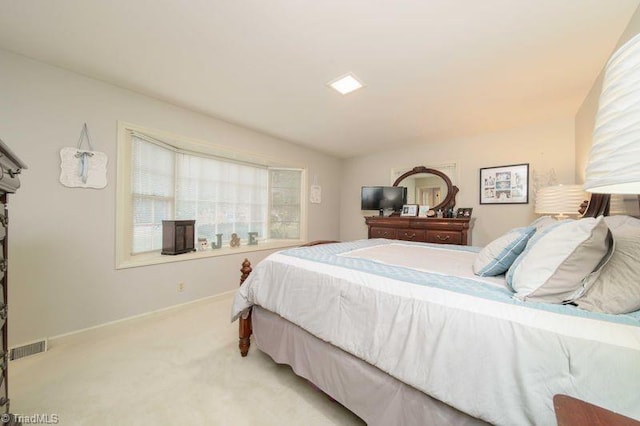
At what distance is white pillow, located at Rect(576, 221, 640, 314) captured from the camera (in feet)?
2.74

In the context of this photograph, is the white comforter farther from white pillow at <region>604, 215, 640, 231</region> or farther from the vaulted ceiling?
the vaulted ceiling

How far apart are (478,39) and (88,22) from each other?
2606mm

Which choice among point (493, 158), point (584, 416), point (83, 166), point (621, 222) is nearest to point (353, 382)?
point (584, 416)

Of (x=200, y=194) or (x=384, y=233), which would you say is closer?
(x=200, y=194)

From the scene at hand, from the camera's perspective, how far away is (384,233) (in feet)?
13.0

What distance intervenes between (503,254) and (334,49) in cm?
177

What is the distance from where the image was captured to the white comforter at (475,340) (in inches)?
28.7

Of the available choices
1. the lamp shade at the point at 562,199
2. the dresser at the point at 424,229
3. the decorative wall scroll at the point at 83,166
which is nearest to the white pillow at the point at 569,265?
the lamp shade at the point at 562,199

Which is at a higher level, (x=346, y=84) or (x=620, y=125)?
(x=346, y=84)

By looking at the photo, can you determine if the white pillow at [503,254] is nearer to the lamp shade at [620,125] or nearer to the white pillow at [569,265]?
the white pillow at [569,265]

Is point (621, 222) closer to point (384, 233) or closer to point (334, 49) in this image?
point (334, 49)

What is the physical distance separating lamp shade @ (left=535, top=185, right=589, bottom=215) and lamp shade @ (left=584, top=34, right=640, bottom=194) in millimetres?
2397

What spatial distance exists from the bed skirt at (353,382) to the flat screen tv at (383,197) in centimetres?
302

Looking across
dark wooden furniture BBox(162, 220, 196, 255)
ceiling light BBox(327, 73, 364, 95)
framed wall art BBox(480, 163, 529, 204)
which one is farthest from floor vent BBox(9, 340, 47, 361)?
framed wall art BBox(480, 163, 529, 204)
